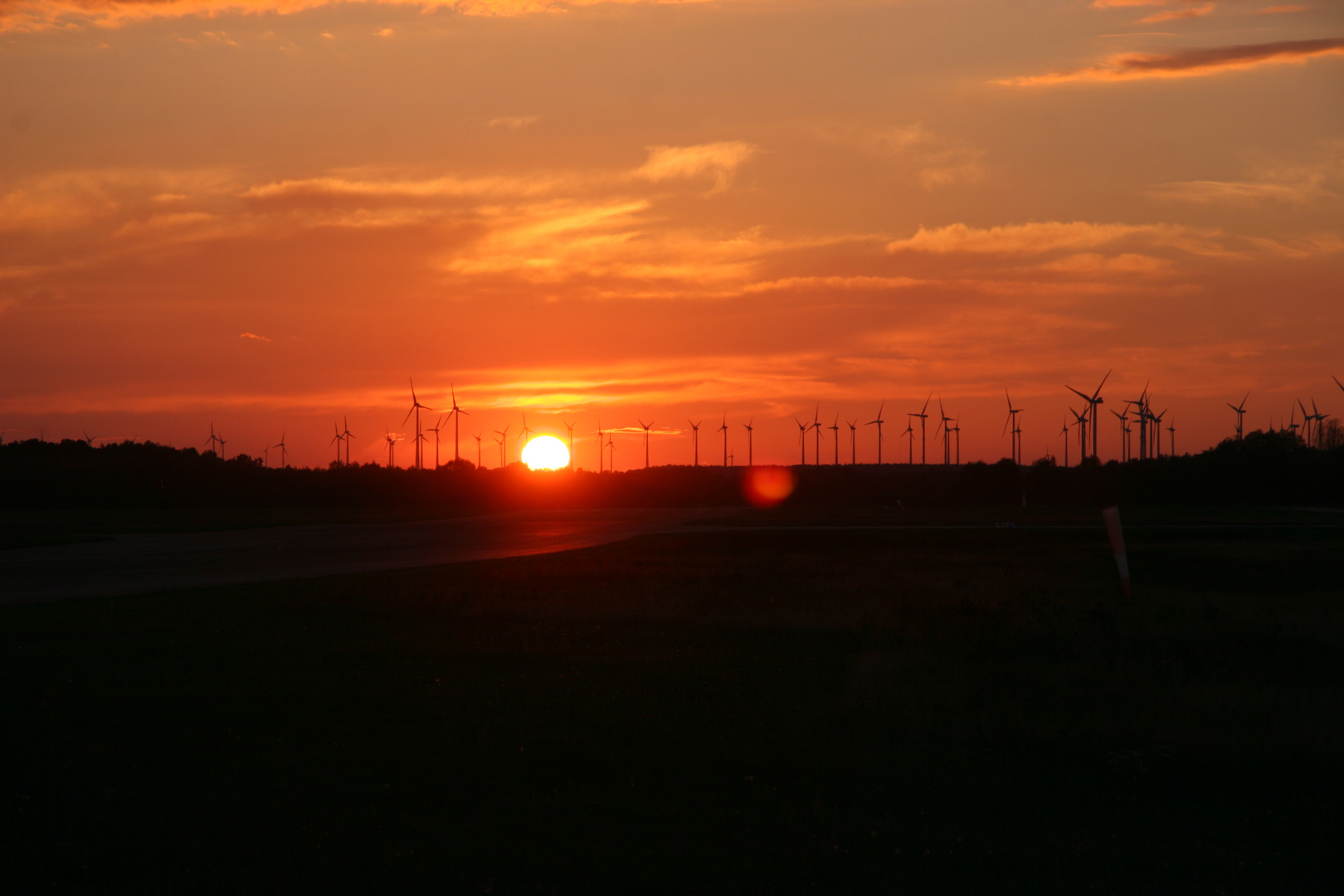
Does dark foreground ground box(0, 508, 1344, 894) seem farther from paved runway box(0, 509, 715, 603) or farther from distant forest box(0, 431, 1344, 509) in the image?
distant forest box(0, 431, 1344, 509)

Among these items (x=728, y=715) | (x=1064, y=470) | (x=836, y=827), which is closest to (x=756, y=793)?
(x=836, y=827)

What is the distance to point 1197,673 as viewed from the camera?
62.6 feet

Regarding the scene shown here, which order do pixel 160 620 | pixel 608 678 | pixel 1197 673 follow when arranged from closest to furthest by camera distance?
pixel 608 678, pixel 1197 673, pixel 160 620

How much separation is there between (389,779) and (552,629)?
12.2 m

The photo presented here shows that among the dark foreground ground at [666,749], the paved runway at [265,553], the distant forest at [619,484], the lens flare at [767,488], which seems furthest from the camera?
the lens flare at [767,488]

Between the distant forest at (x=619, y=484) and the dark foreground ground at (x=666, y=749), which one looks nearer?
the dark foreground ground at (x=666, y=749)

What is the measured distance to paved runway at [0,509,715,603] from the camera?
36.2 meters

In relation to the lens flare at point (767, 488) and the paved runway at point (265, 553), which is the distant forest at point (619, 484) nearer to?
the lens flare at point (767, 488)

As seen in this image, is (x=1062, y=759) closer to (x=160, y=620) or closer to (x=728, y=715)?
(x=728, y=715)

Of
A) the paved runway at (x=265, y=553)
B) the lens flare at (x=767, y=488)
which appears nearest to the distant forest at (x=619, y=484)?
the lens flare at (x=767, y=488)

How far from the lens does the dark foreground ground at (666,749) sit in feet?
30.2

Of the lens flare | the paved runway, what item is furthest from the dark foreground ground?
the lens flare

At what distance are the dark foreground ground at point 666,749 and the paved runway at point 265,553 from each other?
9403 millimetres

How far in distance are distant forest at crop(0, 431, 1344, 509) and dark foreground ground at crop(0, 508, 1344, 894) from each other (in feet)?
377
